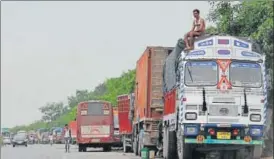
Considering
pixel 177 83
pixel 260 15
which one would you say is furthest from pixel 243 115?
pixel 260 15

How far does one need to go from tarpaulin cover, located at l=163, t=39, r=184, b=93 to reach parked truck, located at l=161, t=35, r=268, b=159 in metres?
1.01

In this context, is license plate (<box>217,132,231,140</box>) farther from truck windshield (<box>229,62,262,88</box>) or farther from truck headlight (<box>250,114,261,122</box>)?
truck windshield (<box>229,62,262,88</box>)

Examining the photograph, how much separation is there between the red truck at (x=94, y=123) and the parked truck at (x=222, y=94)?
21.0m

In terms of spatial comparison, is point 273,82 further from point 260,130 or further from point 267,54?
point 260,130

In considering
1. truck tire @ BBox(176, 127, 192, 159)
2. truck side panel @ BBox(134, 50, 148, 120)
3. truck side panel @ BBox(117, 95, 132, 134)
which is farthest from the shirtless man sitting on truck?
truck side panel @ BBox(117, 95, 132, 134)

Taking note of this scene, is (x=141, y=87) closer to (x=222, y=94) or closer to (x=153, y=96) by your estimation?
(x=153, y=96)

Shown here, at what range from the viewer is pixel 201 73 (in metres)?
19.0

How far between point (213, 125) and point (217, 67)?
5.20ft

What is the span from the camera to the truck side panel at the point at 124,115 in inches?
1464

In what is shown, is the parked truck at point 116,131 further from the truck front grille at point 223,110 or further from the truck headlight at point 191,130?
the truck front grille at point 223,110

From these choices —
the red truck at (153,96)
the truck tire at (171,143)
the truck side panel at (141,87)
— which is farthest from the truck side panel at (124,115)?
the truck tire at (171,143)

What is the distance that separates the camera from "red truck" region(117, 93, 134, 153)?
36.0m

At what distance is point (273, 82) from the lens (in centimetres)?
2462

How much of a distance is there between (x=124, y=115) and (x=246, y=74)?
20.3 m
